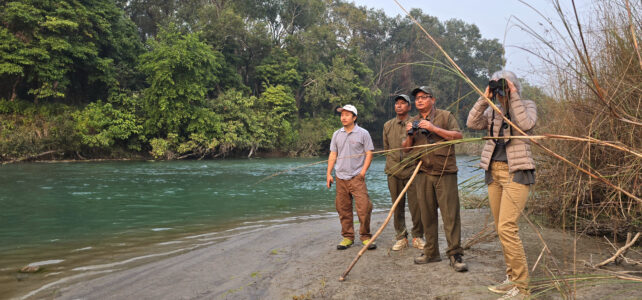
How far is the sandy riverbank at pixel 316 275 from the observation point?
353 centimetres

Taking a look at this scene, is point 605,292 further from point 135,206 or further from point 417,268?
point 135,206

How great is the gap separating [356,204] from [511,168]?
7.78 ft

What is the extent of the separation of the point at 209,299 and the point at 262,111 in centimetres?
3182

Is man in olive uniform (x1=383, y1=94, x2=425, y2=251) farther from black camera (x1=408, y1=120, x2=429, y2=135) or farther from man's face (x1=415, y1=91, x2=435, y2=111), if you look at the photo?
black camera (x1=408, y1=120, x2=429, y2=135)

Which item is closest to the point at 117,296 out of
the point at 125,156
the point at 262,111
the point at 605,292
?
the point at 605,292

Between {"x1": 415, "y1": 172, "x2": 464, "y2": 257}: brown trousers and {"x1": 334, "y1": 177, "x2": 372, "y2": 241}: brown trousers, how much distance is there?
1.10 metres

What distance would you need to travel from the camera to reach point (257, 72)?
38.5 m

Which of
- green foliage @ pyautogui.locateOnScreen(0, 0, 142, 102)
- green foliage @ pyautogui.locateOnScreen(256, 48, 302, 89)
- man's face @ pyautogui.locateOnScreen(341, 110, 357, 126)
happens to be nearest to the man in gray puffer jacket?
man's face @ pyautogui.locateOnScreen(341, 110, 357, 126)

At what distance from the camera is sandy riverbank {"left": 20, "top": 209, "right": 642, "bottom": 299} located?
11.6ft

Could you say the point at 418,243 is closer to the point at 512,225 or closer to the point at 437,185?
the point at 437,185

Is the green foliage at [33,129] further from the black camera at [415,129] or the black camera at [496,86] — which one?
the black camera at [496,86]

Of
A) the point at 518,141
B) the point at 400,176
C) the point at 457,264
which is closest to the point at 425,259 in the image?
the point at 457,264

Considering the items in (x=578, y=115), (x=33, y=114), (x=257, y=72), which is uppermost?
(x=257, y=72)

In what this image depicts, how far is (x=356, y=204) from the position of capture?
5242 mm
